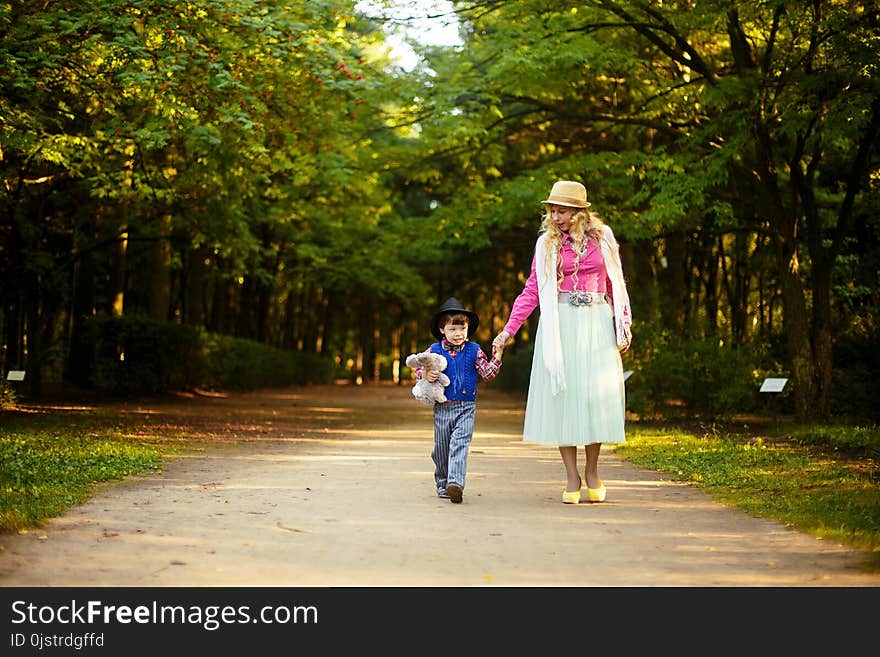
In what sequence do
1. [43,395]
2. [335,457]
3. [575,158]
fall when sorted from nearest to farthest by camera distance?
[335,457] → [575,158] → [43,395]

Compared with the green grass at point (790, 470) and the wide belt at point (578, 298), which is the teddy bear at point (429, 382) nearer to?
the wide belt at point (578, 298)

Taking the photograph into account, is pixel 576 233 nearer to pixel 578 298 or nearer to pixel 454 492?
pixel 578 298

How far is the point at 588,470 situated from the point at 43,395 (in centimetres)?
1746

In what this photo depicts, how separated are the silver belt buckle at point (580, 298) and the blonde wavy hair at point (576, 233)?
0.14 metres

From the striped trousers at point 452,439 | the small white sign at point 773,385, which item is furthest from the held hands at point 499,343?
the small white sign at point 773,385

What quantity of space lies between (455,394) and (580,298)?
1.20 meters

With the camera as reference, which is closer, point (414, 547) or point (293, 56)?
point (414, 547)

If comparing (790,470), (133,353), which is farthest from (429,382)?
(133,353)

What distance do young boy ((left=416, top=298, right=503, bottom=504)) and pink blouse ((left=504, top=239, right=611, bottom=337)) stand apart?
38 centimetres

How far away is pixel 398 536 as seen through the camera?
6945 millimetres

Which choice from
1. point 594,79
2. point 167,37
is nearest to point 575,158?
point 594,79

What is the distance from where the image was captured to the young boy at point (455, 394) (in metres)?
8.74

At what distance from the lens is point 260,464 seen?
38.8 ft
